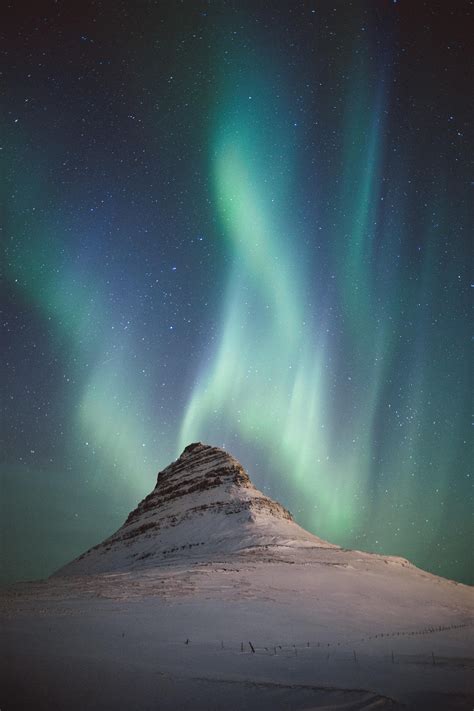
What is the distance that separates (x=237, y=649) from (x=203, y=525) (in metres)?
41.3

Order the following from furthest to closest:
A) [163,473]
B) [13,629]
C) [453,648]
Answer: [163,473] → [13,629] → [453,648]

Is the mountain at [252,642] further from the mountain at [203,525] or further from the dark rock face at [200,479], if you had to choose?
the dark rock face at [200,479]

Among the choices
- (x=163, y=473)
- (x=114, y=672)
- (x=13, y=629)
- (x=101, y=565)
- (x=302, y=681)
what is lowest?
(x=101, y=565)

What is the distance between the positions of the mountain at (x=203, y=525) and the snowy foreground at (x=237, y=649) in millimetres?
18110

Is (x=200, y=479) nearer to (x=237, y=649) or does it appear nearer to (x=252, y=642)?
(x=252, y=642)

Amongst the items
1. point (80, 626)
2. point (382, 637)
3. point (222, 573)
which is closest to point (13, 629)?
point (80, 626)

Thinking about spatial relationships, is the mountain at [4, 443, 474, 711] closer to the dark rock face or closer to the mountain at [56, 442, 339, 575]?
the mountain at [56, 442, 339, 575]

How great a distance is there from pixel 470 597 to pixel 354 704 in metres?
27.2

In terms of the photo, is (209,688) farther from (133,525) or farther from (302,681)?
(133,525)

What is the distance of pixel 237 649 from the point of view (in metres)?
9.12

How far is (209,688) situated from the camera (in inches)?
240

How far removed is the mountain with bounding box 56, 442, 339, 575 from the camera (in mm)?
39656

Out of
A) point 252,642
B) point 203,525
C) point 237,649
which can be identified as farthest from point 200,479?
point 237,649

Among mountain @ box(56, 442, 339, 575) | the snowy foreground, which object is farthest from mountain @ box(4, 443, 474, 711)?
mountain @ box(56, 442, 339, 575)
